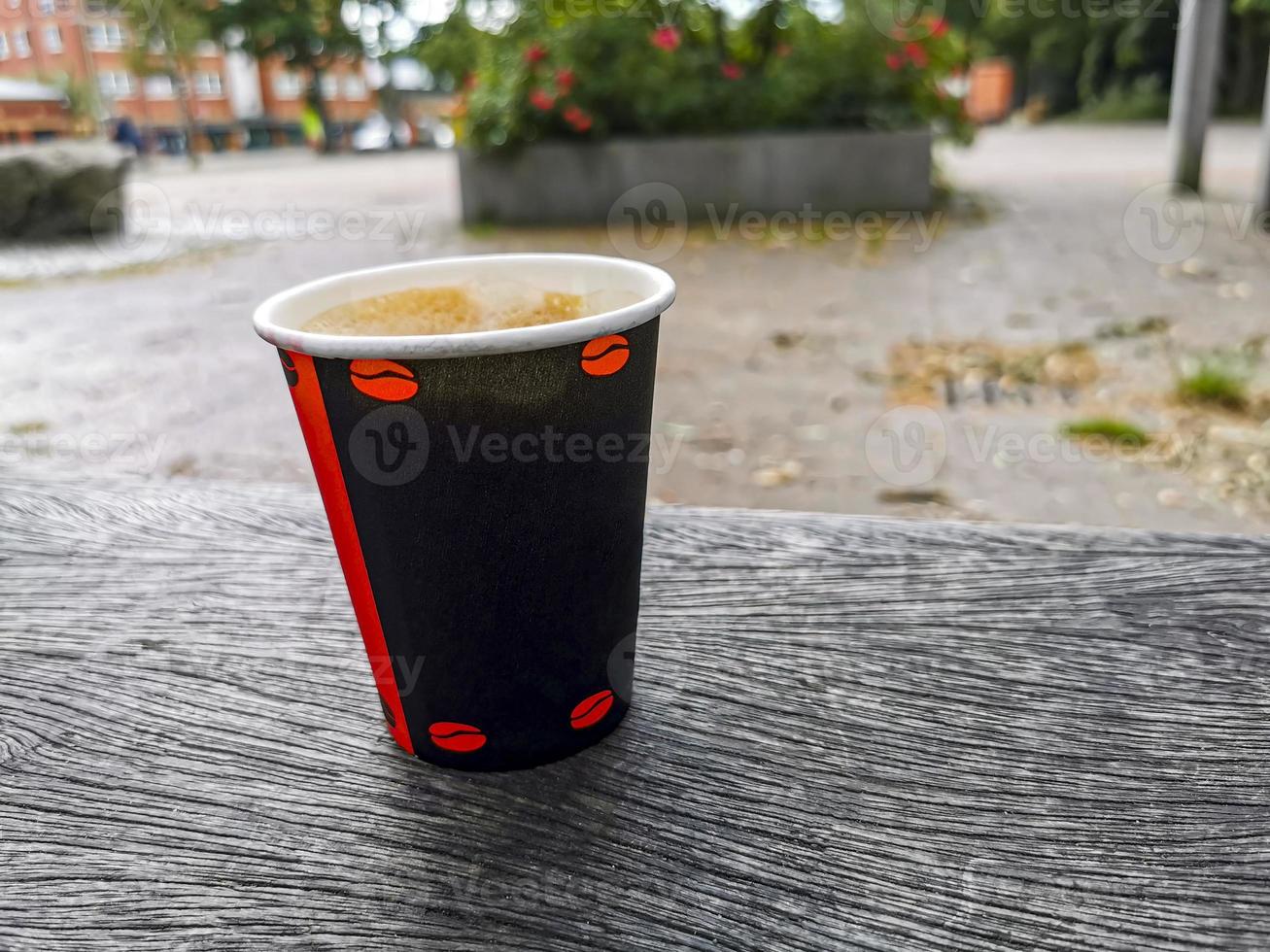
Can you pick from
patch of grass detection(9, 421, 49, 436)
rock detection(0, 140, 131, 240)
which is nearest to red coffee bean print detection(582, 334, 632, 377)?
patch of grass detection(9, 421, 49, 436)

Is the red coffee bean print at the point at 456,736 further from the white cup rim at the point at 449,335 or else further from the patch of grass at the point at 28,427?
the patch of grass at the point at 28,427

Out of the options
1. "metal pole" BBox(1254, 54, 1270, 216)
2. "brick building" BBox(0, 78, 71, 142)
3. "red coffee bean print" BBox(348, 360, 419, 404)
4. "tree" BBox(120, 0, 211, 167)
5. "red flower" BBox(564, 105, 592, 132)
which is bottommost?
"metal pole" BBox(1254, 54, 1270, 216)

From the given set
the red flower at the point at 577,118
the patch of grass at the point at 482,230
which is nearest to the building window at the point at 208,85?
the patch of grass at the point at 482,230

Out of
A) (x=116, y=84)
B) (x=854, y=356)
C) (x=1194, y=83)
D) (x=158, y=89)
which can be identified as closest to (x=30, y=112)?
(x=116, y=84)

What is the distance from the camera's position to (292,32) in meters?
21.9

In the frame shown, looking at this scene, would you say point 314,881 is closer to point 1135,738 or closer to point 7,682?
point 7,682

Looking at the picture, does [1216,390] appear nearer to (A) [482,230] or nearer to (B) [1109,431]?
(B) [1109,431]

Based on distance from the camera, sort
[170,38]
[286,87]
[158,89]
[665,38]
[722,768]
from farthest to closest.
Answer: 1. [286,87]
2. [158,89]
3. [170,38]
4. [665,38]
5. [722,768]

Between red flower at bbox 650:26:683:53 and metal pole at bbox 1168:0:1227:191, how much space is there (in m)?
3.10

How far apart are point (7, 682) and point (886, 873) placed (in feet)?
2.89

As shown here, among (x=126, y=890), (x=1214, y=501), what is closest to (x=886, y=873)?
(x=126, y=890)

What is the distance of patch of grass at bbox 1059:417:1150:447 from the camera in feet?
8.38

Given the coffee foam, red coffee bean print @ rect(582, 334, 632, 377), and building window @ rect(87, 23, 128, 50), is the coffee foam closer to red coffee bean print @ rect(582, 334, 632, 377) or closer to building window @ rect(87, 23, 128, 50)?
red coffee bean print @ rect(582, 334, 632, 377)

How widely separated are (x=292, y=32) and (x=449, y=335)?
81.9 ft
